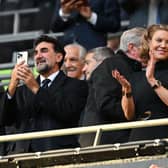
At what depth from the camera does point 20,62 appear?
41.1 feet

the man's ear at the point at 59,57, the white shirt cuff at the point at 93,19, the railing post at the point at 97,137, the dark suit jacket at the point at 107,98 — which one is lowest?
the railing post at the point at 97,137

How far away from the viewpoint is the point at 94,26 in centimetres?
1517

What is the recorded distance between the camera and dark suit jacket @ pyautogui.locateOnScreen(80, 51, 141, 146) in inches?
467

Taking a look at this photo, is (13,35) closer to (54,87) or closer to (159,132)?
(54,87)

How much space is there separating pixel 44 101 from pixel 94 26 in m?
3.16

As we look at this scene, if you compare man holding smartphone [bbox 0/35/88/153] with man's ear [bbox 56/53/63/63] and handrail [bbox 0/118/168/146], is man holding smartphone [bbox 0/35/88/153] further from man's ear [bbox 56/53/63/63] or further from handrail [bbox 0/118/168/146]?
handrail [bbox 0/118/168/146]

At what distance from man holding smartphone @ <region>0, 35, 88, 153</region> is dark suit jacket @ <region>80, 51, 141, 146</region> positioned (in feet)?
0.49

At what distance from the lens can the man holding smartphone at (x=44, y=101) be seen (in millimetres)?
12164

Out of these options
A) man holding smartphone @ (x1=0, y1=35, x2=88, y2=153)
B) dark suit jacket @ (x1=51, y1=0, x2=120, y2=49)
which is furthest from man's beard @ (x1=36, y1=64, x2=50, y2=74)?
dark suit jacket @ (x1=51, y1=0, x2=120, y2=49)

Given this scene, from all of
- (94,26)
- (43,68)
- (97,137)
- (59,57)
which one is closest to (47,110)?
(43,68)

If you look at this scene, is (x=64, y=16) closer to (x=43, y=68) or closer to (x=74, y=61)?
(x=74, y=61)

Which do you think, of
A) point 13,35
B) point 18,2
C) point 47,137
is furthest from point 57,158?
point 18,2

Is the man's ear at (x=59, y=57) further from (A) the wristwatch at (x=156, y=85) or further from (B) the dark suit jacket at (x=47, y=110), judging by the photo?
(A) the wristwatch at (x=156, y=85)

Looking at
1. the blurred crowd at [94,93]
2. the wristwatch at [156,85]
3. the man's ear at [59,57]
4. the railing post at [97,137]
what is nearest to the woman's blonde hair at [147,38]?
the blurred crowd at [94,93]
